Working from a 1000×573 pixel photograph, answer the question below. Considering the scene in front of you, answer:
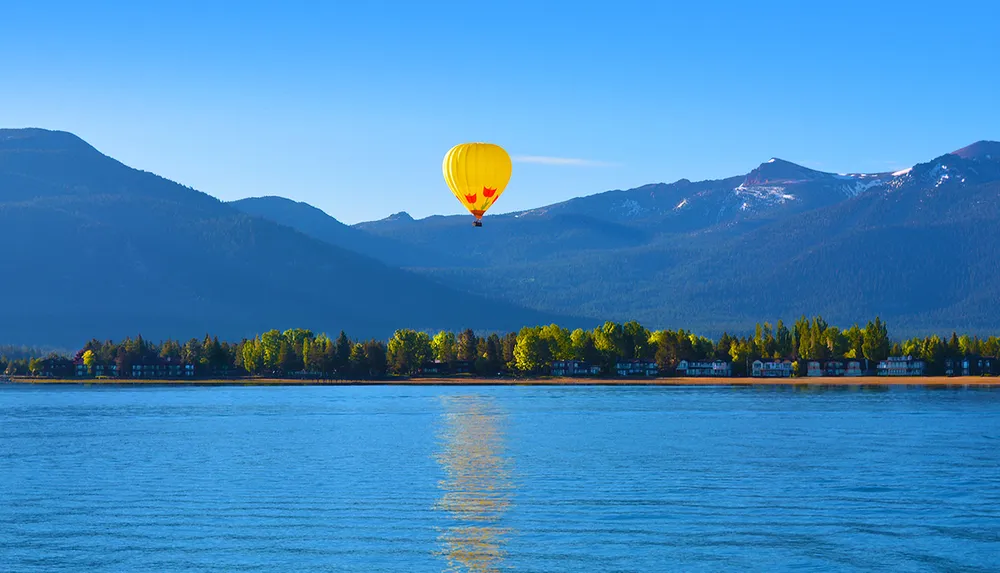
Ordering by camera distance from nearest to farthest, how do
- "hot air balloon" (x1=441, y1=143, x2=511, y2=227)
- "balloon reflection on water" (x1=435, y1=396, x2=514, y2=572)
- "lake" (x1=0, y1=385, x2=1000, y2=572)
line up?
"lake" (x1=0, y1=385, x2=1000, y2=572) < "balloon reflection on water" (x1=435, y1=396, x2=514, y2=572) < "hot air balloon" (x1=441, y1=143, x2=511, y2=227)

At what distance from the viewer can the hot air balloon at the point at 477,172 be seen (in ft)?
438

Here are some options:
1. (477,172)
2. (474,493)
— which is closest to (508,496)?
(474,493)

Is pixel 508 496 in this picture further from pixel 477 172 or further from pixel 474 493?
pixel 477 172

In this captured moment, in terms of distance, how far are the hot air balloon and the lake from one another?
74.9ft

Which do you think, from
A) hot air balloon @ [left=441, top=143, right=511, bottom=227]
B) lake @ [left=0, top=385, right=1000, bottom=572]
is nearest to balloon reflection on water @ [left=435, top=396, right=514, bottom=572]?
lake @ [left=0, top=385, right=1000, bottom=572]

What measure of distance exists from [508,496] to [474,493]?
2.34 meters

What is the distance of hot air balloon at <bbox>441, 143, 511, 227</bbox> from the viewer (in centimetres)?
13350

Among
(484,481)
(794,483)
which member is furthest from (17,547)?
(794,483)

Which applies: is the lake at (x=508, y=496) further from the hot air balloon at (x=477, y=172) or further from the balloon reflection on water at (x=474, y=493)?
the hot air balloon at (x=477, y=172)

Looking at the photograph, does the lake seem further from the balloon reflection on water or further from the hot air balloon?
the hot air balloon

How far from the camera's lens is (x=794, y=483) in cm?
7962

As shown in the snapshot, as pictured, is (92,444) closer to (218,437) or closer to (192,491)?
(218,437)

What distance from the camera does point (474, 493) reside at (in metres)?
77.5

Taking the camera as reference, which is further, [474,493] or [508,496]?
[474,493]
